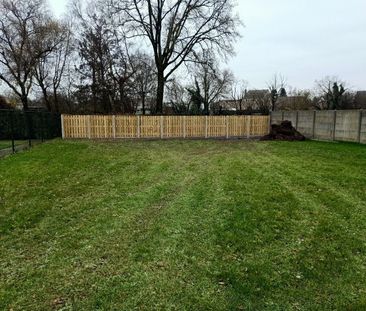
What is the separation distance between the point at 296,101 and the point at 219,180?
3851cm

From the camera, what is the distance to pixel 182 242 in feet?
13.9

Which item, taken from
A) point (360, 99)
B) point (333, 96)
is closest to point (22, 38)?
point (333, 96)

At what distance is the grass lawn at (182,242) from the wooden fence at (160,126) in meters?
12.7

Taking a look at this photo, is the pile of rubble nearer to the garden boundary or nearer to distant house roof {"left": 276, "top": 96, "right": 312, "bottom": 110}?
the garden boundary

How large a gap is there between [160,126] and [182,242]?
17.6m

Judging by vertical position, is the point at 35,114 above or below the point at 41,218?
above

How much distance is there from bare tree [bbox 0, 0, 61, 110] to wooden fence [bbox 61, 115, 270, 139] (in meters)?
9.24

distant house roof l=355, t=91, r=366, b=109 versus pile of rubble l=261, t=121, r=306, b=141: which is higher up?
distant house roof l=355, t=91, r=366, b=109

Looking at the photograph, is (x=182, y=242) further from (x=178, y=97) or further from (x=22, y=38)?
(x=178, y=97)

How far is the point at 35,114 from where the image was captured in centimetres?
1584

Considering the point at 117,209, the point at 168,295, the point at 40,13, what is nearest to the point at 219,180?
the point at 117,209

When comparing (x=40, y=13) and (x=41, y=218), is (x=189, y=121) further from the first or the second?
(x=41, y=218)

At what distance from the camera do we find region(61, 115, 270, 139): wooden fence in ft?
67.5

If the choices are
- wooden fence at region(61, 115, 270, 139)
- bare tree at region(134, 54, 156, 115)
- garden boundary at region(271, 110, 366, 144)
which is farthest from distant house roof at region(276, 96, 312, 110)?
garden boundary at region(271, 110, 366, 144)
